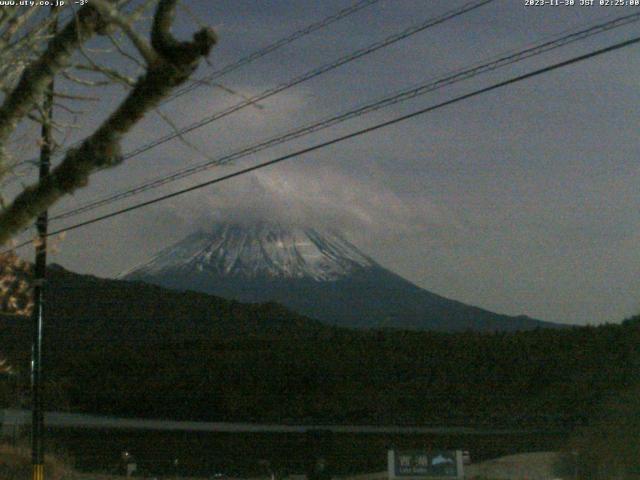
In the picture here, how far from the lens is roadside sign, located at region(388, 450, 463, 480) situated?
18.6 metres

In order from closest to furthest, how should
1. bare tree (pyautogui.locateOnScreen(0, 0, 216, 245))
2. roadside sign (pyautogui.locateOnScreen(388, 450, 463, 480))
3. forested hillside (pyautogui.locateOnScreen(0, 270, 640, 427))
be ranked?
bare tree (pyautogui.locateOnScreen(0, 0, 216, 245)) < roadside sign (pyautogui.locateOnScreen(388, 450, 463, 480)) < forested hillside (pyautogui.locateOnScreen(0, 270, 640, 427))

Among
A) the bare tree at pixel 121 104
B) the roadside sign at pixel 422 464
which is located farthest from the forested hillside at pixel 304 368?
the bare tree at pixel 121 104

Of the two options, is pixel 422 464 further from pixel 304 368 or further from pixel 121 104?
pixel 304 368

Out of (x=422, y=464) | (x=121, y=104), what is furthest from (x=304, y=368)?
(x=121, y=104)

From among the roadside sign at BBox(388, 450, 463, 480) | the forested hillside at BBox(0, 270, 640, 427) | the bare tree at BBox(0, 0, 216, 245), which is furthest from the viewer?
the forested hillside at BBox(0, 270, 640, 427)

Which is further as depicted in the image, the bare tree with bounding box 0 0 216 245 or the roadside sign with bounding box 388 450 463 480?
the roadside sign with bounding box 388 450 463 480

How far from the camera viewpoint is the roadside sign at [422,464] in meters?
18.6

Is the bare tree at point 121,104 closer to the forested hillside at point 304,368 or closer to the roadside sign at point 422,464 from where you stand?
the roadside sign at point 422,464

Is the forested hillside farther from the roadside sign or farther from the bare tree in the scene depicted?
the bare tree

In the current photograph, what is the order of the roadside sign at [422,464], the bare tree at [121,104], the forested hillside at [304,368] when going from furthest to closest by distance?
the forested hillside at [304,368]
the roadside sign at [422,464]
the bare tree at [121,104]

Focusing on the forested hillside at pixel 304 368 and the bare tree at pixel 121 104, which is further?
the forested hillside at pixel 304 368

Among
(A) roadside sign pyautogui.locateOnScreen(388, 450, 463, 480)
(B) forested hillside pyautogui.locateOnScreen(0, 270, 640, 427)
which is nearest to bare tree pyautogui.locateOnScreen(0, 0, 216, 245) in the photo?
(A) roadside sign pyautogui.locateOnScreen(388, 450, 463, 480)

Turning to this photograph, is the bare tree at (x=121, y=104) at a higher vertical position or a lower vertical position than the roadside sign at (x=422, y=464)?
higher

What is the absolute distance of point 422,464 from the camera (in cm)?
1873
